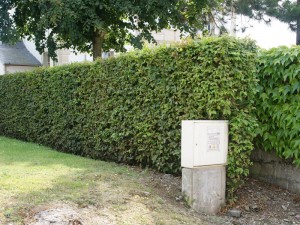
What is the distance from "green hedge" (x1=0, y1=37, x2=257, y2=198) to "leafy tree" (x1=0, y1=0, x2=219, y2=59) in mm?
3514

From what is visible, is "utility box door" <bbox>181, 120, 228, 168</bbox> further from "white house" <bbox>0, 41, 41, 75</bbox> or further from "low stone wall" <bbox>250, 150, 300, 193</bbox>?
"white house" <bbox>0, 41, 41, 75</bbox>

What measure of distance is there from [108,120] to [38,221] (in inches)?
146

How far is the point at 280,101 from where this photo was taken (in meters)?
5.45

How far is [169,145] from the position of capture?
6.00 metres

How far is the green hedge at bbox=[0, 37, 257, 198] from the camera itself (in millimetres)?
5195

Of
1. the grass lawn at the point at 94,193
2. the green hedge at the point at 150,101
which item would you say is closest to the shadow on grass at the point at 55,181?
the grass lawn at the point at 94,193

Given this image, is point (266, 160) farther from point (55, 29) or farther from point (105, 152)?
point (55, 29)

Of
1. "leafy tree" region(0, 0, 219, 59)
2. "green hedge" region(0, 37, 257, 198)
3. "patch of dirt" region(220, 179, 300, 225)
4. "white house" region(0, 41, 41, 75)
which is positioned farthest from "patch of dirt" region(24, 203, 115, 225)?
"white house" region(0, 41, 41, 75)

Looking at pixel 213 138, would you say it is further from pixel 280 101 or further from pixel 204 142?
pixel 280 101

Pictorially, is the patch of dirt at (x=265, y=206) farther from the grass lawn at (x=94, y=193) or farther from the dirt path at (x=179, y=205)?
the grass lawn at (x=94, y=193)

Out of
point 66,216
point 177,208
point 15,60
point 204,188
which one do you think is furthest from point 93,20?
point 15,60

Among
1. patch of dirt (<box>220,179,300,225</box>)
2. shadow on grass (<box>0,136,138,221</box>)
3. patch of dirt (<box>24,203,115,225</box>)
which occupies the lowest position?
patch of dirt (<box>220,179,300,225</box>)

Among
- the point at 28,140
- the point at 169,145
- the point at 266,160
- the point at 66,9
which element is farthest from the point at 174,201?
the point at 66,9

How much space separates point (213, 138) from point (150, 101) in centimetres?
167
